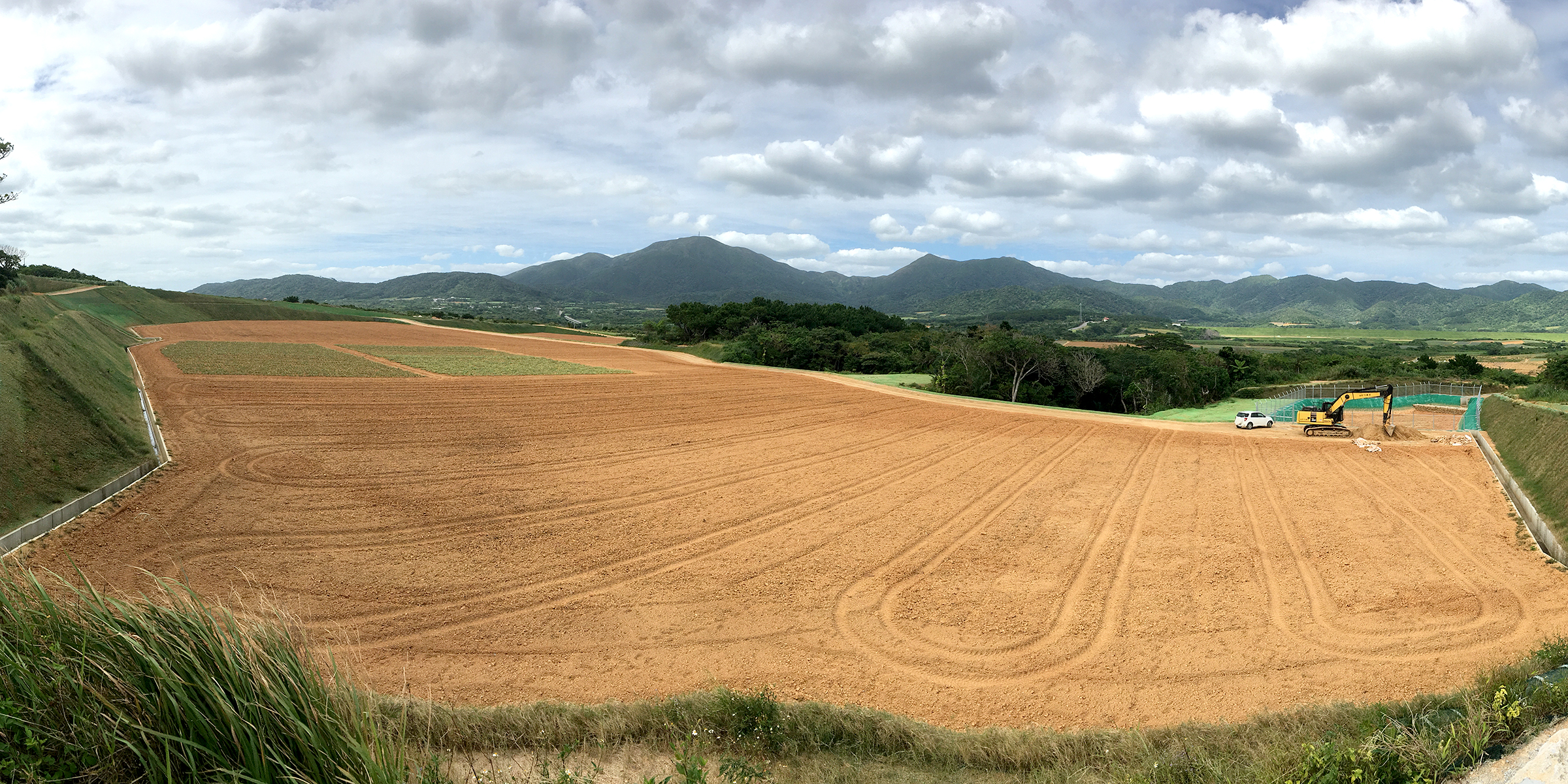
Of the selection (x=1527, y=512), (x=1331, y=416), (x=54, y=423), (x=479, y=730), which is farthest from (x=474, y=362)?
(x=1527, y=512)

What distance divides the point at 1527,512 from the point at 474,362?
48189 mm

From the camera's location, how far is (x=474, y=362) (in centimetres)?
4619

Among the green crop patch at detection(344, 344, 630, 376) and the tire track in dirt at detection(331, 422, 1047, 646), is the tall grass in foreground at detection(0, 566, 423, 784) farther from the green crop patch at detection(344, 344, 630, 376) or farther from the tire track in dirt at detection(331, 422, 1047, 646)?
the green crop patch at detection(344, 344, 630, 376)

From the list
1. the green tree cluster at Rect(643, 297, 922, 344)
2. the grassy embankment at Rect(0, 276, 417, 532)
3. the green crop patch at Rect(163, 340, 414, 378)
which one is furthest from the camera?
the green tree cluster at Rect(643, 297, 922, 344)

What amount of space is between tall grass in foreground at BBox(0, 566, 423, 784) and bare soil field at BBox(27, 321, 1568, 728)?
4141 millimetres

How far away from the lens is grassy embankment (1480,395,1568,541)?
14.4 m

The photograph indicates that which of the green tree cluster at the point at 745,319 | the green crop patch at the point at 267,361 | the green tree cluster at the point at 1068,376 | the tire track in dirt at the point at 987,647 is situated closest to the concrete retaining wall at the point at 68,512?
the tire track in dirt at the point at 987,647

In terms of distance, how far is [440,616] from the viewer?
969cm

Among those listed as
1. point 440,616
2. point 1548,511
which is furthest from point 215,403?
point 1548,511

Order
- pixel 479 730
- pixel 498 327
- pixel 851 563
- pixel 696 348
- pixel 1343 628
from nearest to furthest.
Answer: pixel 479 730
pixel 1343 628
pixel 851 563
pixel 696 348
pixel 498 327

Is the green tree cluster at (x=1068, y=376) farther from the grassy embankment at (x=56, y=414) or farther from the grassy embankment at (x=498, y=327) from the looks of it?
the grassy embankment at (x=498, y=327)

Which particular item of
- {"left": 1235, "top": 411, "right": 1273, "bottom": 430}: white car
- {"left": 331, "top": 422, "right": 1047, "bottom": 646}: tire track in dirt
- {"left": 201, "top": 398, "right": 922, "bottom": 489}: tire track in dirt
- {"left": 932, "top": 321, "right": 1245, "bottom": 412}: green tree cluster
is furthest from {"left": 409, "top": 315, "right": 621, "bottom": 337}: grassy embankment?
{"left": 331, "top": 422, "right": 1047, "bottom": 646}: tire track in dirt

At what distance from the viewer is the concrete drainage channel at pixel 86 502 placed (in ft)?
35.0

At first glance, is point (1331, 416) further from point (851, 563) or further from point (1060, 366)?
point (851, 563)
